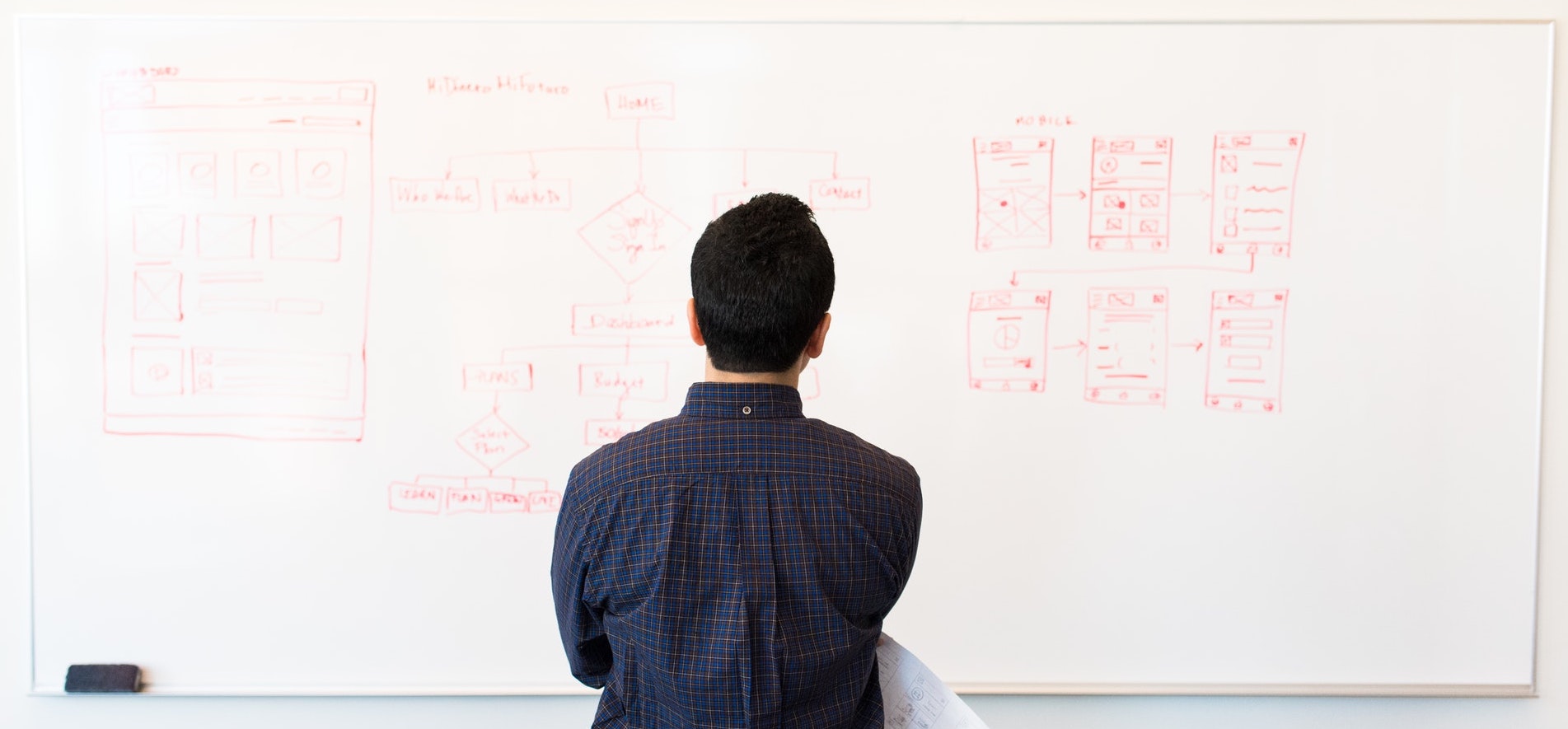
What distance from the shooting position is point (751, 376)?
106 centimetres

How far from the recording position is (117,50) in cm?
182

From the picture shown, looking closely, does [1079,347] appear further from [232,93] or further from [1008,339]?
[232,93]

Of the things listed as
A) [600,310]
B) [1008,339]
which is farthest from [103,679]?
[1008,339]

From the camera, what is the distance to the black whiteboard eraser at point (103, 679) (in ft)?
→ 6.07

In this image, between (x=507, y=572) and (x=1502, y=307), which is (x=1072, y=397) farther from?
(x=507, y=572)

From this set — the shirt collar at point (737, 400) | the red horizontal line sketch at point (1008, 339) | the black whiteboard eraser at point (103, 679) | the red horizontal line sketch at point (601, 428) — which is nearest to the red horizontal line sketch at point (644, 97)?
the red horizontal line sketch at point (601, 428)

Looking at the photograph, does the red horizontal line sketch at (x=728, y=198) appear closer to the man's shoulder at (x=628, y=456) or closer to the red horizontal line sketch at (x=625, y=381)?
the red horizontal line sketch at (x=625, y=381)

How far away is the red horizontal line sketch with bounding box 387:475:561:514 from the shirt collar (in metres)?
0.93

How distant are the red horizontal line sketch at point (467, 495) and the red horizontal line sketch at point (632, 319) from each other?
33 cm

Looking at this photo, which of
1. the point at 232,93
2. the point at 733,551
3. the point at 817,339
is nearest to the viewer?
the point at 733,551

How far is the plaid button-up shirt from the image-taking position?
3.29 ft

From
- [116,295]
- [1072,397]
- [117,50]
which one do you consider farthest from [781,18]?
[116,295]

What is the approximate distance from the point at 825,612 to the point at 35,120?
73.7 inches

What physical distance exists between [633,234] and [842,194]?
1.39 feet
